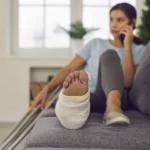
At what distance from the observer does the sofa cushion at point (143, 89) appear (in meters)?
1.78

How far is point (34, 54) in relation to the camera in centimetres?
403

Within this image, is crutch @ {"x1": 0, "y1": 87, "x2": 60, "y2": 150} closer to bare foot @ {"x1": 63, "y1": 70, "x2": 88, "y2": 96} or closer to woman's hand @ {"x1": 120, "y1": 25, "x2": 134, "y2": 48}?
bare foot @ {"x1": 63, "y1": 70, "x2": 88, "y2": 96}

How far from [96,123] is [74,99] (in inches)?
7.6

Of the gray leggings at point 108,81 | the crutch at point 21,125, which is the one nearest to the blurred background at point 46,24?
the crutch at point 21,125

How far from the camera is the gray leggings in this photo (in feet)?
5.86

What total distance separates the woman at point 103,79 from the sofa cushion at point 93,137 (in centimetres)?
4

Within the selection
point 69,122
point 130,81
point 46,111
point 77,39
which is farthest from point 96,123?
point 77,39

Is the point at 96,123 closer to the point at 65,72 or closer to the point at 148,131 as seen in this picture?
the point at 148,131

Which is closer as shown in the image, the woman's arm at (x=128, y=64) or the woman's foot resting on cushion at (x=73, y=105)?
the woman's foot resting on cushion at (x=73, y=105)

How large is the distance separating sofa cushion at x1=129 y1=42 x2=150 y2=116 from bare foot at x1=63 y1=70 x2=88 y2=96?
412mm

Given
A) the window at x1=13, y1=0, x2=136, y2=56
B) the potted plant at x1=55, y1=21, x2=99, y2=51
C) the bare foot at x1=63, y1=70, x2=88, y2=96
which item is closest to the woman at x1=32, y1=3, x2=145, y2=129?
the bare foot at x1=63, y1=70, x2=88, y2=96

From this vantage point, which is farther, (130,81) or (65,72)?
(65,72)

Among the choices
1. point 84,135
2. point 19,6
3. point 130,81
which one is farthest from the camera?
point 19,6

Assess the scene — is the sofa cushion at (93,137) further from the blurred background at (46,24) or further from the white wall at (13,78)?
the blurred background at (46,24)
